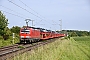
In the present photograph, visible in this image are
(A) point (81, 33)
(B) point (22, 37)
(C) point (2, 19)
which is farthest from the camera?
(A) point (81, 33)

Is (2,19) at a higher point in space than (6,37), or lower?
higher

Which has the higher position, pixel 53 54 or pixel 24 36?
pixel 24 36

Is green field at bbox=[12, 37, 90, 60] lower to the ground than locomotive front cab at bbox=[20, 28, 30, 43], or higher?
lower

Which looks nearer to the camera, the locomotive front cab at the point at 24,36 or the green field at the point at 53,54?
the green field at the point at 53,54

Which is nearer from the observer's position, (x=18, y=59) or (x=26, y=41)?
(x=18, y=59)

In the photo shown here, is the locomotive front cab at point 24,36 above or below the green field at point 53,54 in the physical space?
above

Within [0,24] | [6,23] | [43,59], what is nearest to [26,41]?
[43,59]

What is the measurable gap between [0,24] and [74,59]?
A: 1956 inches

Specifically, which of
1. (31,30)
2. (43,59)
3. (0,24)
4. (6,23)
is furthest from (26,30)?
(6,23)

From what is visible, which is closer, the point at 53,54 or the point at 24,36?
the point at 53,54

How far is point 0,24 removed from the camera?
218 ft

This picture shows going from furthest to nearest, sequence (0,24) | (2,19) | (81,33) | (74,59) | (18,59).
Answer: (81,33) < (2,19) < (0,24) < (74,59) < (18,59)

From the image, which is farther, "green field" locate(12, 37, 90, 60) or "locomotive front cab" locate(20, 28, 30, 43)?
"locomotive front cab" locate(20, 28, 30, 43)

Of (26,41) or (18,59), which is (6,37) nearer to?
(26,41)
